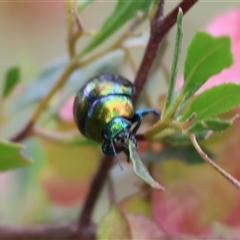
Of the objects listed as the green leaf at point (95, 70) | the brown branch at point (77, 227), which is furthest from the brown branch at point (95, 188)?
the green leaf at point (95, 70)

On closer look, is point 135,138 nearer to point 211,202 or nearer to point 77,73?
point 211,202

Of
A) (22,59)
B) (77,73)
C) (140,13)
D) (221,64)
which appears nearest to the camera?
(221,64)

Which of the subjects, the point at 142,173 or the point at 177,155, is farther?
the point at 177,155

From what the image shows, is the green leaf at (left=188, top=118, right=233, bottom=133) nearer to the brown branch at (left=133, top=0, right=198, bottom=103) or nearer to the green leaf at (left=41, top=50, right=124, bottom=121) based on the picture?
the brown branch at (left=133, top=0, right=198, bottom=103)

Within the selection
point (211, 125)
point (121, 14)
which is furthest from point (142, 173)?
point (121, 14)

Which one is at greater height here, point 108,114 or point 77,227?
point 108,114

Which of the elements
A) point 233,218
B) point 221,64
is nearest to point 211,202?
point 233,218

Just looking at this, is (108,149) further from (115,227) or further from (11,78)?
(11,78)
